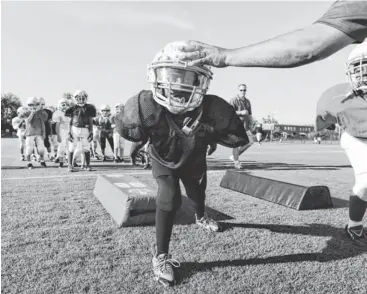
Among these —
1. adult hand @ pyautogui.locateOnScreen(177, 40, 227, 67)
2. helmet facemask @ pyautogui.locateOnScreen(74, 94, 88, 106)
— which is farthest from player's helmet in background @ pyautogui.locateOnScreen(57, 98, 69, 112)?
adult hand @ pyautogui.locateOnScreen(177, 40, 227, 67)

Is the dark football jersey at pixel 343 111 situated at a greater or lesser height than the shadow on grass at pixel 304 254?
greater

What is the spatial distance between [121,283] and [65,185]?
13.0 feet

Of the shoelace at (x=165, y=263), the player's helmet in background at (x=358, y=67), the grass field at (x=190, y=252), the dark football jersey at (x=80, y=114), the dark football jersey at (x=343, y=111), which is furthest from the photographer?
the dark football jersey at (x=80, y=114)

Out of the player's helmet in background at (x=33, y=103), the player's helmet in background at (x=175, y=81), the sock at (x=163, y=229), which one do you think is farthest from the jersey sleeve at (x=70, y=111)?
the player's helmet in background at (x=175, y=81)

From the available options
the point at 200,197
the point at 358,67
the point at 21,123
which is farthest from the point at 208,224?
the point at 21,123

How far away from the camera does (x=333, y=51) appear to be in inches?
54.5

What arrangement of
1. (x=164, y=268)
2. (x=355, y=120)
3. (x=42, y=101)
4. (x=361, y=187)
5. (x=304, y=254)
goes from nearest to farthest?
(x=164, y=268)
(x=304, y=254)
(x=355, y=120)
(x=361, y=187)
(x=42, y=101)

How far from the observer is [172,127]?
2346mm

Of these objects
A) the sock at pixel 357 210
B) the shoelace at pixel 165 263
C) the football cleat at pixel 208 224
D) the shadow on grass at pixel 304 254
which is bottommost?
the shadow on grass at pixel 304 254

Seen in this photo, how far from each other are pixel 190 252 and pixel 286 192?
Answer: 81.5 inches

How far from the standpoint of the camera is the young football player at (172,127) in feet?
7.02

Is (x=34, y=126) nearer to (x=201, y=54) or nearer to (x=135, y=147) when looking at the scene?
(x=135, y=147)

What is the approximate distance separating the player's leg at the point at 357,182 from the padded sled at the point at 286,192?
0.89 meters

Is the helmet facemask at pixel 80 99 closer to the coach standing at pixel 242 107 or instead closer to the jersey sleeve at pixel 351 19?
the coach standing at pixel 242 107
